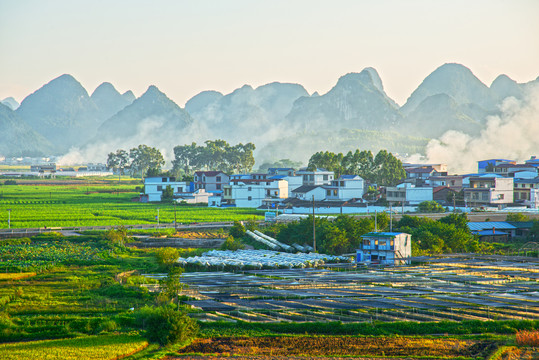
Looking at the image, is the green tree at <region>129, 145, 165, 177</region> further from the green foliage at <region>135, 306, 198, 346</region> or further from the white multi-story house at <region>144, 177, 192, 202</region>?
the green foliage at <region>135, 306, 198, 346</region>

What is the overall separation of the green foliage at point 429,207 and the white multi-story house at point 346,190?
8402 millimetres

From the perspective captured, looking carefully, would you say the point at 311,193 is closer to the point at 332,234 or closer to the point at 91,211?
the point at 91,211

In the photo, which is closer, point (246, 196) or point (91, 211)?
point (91, 211)

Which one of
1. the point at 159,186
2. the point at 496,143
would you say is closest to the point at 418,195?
the point at 159,186

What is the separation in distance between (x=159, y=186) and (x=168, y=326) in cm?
5518

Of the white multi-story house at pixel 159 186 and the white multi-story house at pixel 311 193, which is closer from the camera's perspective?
the white multi-story house at pixel 311 193

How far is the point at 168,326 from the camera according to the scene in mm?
17906

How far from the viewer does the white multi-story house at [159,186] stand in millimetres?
71125

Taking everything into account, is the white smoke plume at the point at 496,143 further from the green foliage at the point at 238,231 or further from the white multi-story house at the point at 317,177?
the green foliage at the point at 238,231

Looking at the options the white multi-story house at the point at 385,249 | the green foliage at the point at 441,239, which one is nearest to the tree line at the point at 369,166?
the green foliage at the point at 441,239

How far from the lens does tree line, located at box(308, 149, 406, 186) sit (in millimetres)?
74137

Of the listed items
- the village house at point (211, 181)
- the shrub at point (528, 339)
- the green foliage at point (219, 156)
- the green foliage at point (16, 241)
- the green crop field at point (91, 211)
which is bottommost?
the shrub at point (528, 339)

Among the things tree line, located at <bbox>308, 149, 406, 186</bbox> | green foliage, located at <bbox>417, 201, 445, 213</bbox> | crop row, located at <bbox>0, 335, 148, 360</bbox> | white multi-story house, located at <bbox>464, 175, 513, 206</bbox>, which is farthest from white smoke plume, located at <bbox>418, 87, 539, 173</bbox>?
crop row, located at <bbox>0, 335, 148, 360</bbox>

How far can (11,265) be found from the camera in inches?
1175
